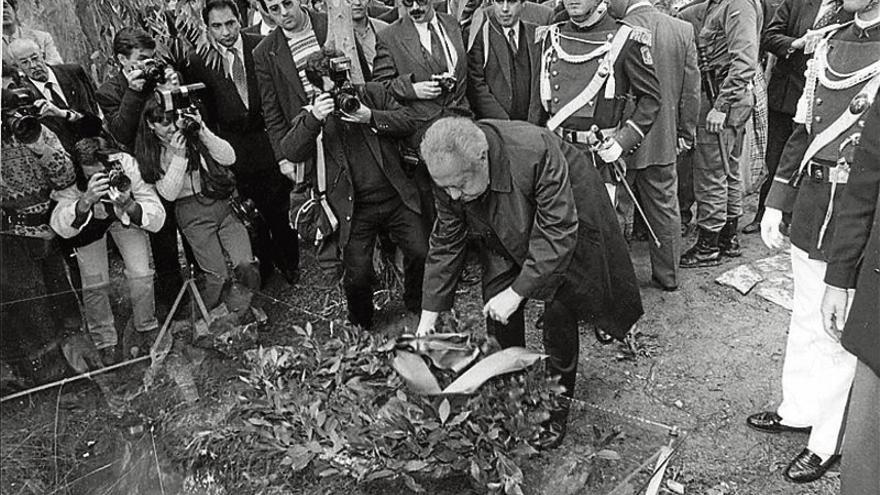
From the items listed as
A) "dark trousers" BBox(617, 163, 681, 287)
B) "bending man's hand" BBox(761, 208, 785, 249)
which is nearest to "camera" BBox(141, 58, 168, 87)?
"dark trousers" BBox(617, 163, 681, 287)

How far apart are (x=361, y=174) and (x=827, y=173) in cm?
218

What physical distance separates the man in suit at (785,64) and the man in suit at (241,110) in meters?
3.28

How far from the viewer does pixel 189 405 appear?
257 centimetres

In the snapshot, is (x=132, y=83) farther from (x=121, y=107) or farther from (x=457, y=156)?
(x=457, y=156)

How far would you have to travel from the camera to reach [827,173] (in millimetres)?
2801

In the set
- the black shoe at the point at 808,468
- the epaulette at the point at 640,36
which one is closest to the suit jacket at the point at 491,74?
the epaulette at the point at 640,36

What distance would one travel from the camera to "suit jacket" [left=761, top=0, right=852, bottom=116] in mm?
4793

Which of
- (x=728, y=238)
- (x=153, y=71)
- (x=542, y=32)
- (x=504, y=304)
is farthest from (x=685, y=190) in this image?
(x=153, y=71)

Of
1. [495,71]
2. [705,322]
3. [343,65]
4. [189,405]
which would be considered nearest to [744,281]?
[705,322]

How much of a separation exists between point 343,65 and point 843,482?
8.87ft

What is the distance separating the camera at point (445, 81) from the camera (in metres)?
3.91

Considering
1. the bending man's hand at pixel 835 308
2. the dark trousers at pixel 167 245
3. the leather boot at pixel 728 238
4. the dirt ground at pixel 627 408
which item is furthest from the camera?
the leather boot at pixel 728 238

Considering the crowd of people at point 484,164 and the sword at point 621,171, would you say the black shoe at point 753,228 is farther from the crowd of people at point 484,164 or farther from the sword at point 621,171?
the sword at point 621,171

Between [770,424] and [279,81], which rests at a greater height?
[279,81]
